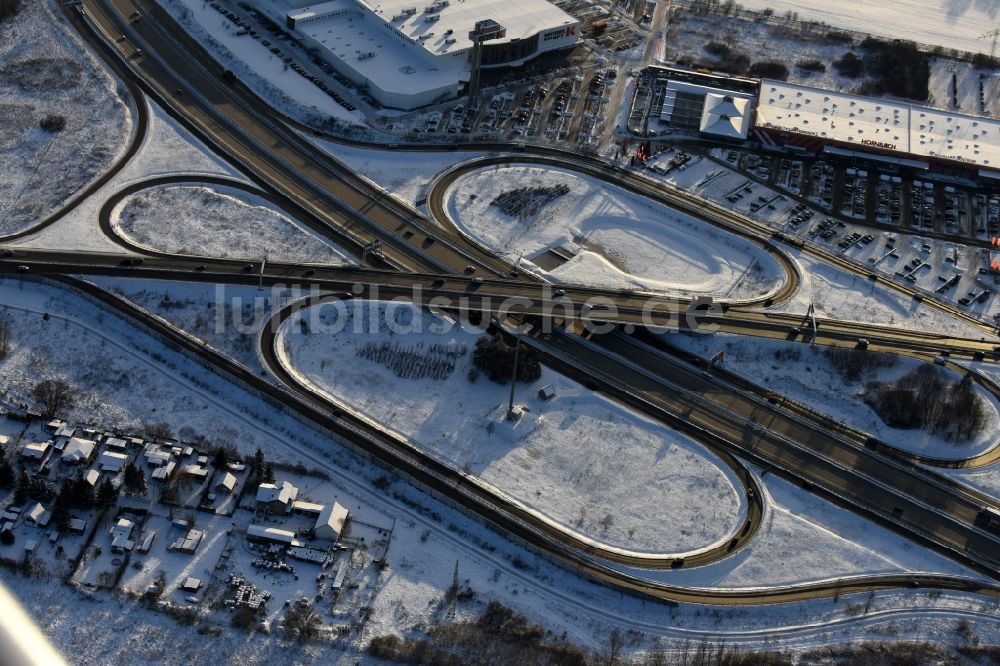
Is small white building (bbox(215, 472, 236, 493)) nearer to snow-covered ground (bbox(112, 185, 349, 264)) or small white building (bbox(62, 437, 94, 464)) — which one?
small white building (bbox(62, 437, 94, 464))

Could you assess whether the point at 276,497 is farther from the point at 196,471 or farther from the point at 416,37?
the point at 416,37

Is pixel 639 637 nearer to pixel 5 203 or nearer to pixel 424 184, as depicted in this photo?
pixel 424 184

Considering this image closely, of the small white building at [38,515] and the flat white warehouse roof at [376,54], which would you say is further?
the flat white warehouse roof at [376,54]

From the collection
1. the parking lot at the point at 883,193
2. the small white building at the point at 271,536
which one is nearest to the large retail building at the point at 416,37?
the parking lot at the point at 883,193

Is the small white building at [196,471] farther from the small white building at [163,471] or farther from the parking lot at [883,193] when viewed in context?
the parking lot at [883,193]

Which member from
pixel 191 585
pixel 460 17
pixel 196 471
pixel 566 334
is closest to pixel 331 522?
pixel 191 585

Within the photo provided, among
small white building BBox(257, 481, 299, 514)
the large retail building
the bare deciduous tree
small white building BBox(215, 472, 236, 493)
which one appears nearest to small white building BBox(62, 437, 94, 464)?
the bare deciduous tree
